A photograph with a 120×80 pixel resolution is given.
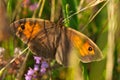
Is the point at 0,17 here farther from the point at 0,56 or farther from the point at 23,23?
the point at 23,23

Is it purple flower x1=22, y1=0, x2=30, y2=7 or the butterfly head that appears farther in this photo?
purple flower x1=22, y1=0, x2=30, y2=7

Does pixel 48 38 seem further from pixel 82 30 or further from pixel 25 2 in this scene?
pixel 25 2

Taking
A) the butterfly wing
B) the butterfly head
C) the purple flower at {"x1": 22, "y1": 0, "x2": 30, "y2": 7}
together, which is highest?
the purple flower at {"x1": 22, "y1": 0, "x2": 30, "y2": 7}

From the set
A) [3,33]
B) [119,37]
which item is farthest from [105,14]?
[3,33]

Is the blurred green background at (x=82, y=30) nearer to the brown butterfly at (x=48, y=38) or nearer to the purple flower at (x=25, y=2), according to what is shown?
the brown butterfly at (x=48, y=38)

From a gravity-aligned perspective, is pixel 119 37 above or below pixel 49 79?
above

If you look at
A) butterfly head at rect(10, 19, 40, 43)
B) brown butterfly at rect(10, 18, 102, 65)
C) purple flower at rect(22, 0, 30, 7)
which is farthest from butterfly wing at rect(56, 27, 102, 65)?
purple flower at rect(22, 0, 30, 7)

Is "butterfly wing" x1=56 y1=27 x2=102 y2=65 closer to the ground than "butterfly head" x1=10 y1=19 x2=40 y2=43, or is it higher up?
closer to the ground

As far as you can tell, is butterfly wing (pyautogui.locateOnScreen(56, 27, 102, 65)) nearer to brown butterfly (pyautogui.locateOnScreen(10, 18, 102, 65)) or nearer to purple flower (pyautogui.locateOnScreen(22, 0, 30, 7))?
brown butterfly (pyautogui.locateOnScreen(10, 18, 102, 65))
